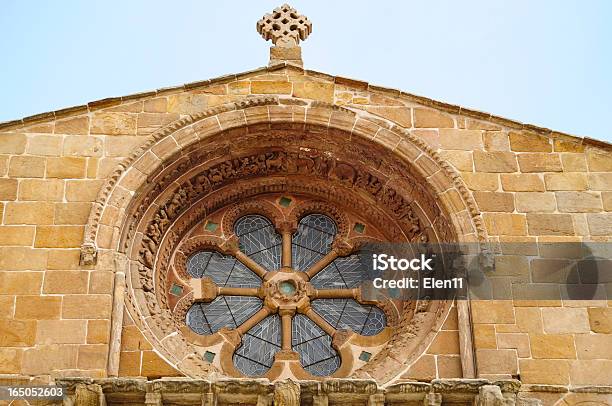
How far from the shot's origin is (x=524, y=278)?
13.1 meters

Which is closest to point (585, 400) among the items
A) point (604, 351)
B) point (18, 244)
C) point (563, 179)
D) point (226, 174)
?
point (604, 351)

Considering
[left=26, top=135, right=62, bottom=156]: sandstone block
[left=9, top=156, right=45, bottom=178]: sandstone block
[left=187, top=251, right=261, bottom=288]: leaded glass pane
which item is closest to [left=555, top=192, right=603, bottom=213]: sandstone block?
[left=187, top=251, right=261, bottom=288]: leaded glass pane

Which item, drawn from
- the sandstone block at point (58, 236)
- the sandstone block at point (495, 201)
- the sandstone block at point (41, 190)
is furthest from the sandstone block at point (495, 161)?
the sandstone block at point (41, 190)

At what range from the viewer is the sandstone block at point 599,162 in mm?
14039

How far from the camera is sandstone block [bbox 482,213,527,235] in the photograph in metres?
13.4

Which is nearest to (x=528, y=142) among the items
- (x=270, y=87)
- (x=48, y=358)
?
(x=270, y=87)

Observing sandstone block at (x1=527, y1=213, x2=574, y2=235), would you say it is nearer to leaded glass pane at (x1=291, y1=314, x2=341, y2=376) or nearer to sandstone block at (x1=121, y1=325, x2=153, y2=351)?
leaded glass pane at (x1=291, y1=314, x2=341, y2=376)

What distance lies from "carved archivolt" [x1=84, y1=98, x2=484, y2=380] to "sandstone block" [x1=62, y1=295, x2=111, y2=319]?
1.50 feet

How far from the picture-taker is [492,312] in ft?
42.3

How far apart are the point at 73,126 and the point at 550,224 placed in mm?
5347

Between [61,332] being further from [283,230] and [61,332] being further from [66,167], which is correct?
[283,230]

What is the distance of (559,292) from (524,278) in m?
0.38

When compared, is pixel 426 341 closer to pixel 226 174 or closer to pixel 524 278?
pixel 524 278

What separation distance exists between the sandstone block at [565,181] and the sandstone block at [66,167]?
5.07m
